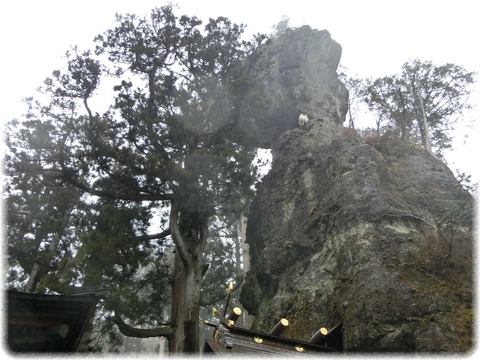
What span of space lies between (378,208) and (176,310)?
20.9ft

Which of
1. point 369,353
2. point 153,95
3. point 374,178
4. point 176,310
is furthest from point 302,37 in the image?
point 369,353

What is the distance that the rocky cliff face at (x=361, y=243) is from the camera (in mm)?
7695

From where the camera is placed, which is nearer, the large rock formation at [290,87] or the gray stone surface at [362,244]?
the gray stone surface at [362,244]

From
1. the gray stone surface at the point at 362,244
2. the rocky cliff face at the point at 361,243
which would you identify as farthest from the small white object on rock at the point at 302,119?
the gray stone surface at the point at 362,244

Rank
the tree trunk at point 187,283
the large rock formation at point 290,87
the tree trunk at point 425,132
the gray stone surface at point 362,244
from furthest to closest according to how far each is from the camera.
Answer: the tree trunk at point 425,132
the large rock formation at point 290,87
the tree trunk at point 187,283
the gray stone surface at point 362,244

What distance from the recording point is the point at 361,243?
380 inches

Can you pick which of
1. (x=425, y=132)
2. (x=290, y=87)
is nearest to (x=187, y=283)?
(x=290, y=87)

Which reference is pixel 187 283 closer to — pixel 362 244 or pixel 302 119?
pixel 362 244

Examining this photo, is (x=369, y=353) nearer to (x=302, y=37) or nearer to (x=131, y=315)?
(x=131, y=315)

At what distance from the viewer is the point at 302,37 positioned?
19.2 meters

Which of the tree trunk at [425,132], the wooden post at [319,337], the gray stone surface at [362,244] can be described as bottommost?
the wooden post at [319,337]

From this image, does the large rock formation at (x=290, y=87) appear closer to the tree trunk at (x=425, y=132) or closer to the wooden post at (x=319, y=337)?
the tree trunk at (x=425, y=132)

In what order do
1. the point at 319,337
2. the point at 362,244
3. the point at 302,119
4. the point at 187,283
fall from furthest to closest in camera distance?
the point at 302,119 < the point at 187,283 < the point at 362,244 < the point at 319,337

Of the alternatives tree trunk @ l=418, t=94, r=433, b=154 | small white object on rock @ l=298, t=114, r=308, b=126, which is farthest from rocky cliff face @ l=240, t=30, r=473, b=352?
tree trunk @ l=418, t=94, r=433, b=154
